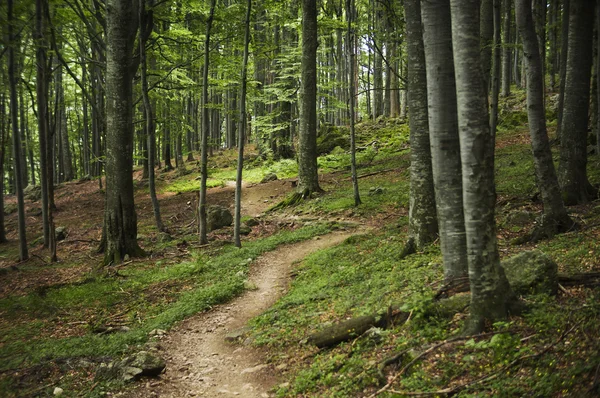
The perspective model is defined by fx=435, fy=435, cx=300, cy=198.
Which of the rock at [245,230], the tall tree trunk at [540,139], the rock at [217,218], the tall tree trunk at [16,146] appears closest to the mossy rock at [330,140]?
the rock at [217,218]

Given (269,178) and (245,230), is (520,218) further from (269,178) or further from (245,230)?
(269,178)

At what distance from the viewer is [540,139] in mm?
7125

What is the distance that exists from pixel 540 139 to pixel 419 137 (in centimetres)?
192

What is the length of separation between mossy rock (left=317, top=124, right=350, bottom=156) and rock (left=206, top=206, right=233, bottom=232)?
29.5ft

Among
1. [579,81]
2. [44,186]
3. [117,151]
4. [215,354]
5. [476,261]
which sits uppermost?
[579,81]

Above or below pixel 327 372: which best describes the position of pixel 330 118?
above

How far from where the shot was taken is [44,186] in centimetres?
1341

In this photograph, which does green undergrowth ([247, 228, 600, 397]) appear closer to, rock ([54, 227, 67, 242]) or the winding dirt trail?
the winding dirt trail

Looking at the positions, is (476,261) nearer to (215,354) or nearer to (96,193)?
(215,354)

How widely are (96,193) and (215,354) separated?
22.8 metres

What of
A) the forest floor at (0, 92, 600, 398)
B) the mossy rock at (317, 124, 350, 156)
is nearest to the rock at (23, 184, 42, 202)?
the forest floor at (0, 92, 600, 398)

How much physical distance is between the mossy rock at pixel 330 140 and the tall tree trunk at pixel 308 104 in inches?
302

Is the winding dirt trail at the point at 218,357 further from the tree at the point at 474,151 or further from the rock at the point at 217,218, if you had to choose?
the rock at the point at 217,218

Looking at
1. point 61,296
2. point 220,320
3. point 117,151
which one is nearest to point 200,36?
Answer: point 117,151
